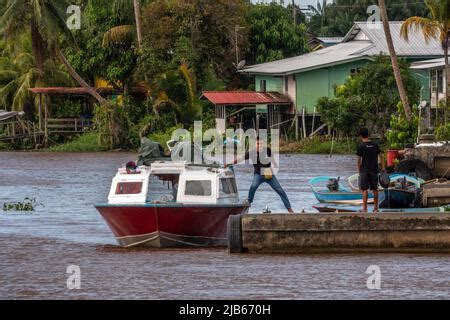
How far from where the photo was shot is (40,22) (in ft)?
206

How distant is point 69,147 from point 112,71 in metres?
4.67

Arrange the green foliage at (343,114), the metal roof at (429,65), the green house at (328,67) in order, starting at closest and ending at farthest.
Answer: the metal roof at (429,65) < the green foliage at (343,114) < the green house at (328,67)

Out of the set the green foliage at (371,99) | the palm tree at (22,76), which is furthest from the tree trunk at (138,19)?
the green foliage at (371,99)

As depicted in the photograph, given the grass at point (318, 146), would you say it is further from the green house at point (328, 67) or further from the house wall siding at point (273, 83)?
the house wall siding at point (273, 83)

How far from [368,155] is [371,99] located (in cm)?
3379

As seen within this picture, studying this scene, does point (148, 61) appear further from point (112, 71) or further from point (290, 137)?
point (290, 137)

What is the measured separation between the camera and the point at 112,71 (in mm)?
67938

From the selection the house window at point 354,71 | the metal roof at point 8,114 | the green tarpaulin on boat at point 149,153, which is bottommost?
the green tarpaulin on boat at point 149,153

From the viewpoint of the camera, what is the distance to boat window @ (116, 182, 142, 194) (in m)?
22.5

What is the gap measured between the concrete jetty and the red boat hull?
4.76ft

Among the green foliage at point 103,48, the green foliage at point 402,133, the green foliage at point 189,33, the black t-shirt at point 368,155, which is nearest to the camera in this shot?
the black t-shirt at point 368,155

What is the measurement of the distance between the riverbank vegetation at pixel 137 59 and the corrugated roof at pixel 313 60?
1931mm

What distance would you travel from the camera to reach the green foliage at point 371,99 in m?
55.8
